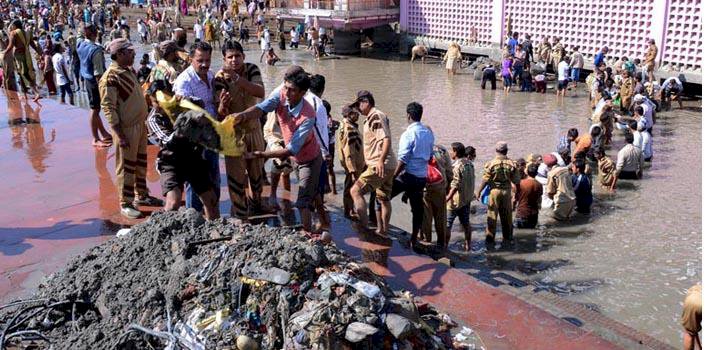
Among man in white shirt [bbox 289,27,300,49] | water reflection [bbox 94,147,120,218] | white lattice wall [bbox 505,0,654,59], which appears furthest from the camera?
man in white shirt [bbox 289,27,300,49]

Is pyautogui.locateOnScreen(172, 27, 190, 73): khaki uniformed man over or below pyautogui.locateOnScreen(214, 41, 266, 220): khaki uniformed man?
over

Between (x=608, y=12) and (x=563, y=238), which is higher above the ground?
(x=608, y=12)

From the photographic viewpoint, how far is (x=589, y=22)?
19547 millimetres

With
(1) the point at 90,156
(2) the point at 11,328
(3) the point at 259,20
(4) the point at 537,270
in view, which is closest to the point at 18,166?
(1) the point at 90,156

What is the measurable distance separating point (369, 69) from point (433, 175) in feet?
51.2

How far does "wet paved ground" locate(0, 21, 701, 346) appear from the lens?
254 inches

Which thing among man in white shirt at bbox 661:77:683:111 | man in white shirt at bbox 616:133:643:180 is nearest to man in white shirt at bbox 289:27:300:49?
man in white shirt at bbox 661:77:683:111

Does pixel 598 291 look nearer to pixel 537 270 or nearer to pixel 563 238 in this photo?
pixel 537 270

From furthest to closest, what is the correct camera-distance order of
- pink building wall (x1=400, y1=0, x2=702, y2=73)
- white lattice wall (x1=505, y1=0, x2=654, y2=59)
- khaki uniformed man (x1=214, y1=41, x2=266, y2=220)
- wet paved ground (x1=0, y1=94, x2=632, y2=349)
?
white lattice wall (x1=505, y1=0, x2=654, y2=59) < pink building wall (x1=400, y1=0, x2=702, y2=73) < khaki uniformed man (x1=214, y1=41, x2=266, y2=220) < wet paved ground (x1=0, y1=94, x2=632, y2=349)

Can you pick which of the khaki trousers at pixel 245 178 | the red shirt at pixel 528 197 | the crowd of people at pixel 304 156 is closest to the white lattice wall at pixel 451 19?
the crowd of people at pixel 304 156

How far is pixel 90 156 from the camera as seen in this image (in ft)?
29.2

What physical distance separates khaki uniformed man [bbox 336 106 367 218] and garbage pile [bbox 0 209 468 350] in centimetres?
242

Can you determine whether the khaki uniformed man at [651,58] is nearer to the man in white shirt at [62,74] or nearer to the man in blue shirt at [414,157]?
the man in blue shirt at [414,157]

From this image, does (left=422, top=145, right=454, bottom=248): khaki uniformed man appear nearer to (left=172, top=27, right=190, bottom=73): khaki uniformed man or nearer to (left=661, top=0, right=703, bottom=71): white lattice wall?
(left=172, top=27, right=190, bottom=73): khaki uniformed man
